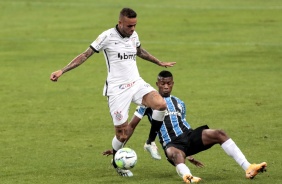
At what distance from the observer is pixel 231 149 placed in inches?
563

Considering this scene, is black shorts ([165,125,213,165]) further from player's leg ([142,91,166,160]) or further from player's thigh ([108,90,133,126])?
player's thigh ([108,90,133,126])

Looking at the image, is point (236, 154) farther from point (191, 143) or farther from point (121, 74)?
point (121, 74)

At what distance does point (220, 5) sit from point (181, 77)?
47.0ft

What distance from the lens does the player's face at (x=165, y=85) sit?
15.2 metres

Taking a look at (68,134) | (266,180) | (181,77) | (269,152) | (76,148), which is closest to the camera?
(266,180)

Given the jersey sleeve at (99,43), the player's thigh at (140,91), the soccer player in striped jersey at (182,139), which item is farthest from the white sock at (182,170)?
the jersey sleeve at (99,43)

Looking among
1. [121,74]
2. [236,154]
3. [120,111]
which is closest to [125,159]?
[120,111]

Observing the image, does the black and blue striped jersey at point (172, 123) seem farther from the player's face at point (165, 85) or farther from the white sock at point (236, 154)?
the white sock at point (236, 154)

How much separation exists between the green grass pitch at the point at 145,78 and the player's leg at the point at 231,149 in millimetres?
270

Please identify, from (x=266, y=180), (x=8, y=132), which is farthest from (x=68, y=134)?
(x=266, y=180)

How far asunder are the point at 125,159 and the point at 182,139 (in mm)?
1012

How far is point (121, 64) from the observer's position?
15484mm

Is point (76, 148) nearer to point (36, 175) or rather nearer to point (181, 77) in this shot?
point (36, 175)

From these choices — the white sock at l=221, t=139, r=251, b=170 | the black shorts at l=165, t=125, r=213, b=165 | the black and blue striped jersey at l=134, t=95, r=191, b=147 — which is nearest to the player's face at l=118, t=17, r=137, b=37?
the black and blue striped jersey at l=134, t=95, r=191, b=147
